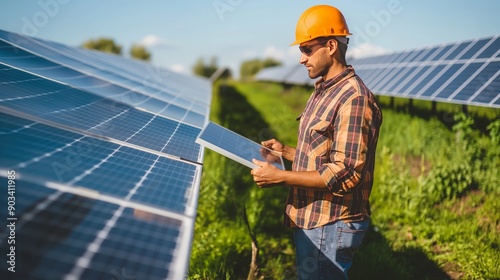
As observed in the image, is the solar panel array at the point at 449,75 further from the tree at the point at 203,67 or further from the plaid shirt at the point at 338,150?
the tree at the point at 203,67

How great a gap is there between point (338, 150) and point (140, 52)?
9066cm

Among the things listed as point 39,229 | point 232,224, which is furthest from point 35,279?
point 232,224

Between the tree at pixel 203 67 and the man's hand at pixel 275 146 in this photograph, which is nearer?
the man's hand at pixel 275 146

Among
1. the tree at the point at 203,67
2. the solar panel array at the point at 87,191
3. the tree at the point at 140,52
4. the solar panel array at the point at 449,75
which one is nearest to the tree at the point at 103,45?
the tree at the point at 140,52

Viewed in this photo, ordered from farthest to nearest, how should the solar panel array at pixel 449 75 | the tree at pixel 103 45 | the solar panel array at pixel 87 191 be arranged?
1. the tree at pixel 103 45
2. the solar panel array at pixel 449 75
3. the solar panel array at pixel 87 191

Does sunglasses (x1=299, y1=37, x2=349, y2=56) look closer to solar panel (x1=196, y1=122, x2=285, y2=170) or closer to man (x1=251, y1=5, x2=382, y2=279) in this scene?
man (x1=251, y1=5, x2=382, y2=279)

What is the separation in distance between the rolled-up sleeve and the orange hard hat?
0.58 metres

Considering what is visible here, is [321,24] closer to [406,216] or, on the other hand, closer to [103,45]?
[406,216]

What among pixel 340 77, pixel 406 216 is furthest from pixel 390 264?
pixel 340 77

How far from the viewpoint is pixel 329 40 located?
234 cm

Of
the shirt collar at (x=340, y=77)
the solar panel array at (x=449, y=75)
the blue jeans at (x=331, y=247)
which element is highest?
the solar panel array at (x=449, y=75)

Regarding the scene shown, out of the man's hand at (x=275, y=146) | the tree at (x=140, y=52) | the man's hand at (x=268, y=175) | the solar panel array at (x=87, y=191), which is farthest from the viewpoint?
the tree at (x=140, y=52)

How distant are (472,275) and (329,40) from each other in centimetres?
351

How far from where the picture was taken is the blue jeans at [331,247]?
2.35 metres
